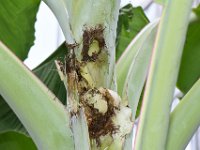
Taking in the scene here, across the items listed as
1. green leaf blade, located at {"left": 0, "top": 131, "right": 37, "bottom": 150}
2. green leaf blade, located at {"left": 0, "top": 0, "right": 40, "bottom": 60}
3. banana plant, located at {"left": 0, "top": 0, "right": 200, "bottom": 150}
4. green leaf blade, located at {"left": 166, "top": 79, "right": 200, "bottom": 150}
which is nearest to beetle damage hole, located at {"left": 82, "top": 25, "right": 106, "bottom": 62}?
banana plant, located at {"left": 0, "top": 0, "right": 200, "bottom": 150}

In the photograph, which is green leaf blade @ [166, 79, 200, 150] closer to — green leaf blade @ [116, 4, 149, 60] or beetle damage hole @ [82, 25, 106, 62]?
beetle damage hole @ [82, 25, 106, 62]

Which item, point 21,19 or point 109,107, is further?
point 21,19

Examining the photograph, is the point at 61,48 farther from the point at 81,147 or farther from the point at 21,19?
the point at 81,147

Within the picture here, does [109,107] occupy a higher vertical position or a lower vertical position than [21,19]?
lower

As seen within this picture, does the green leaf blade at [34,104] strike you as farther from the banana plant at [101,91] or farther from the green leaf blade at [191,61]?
the green leaf blade at [191,61]

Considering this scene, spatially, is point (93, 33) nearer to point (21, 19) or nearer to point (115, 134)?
point (115, 134)

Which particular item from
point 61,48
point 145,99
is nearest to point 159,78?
point 145,99

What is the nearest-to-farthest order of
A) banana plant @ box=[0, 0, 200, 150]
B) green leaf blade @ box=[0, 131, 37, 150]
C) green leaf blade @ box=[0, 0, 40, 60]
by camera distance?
banana plant @ box=[0, 0, 200, 150], green leaf blade @ box=[0, 131, 37, 150], green leaf blade @ box=[0, 0, 40, 60]

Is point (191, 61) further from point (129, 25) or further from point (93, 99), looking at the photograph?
point (93, 99)
